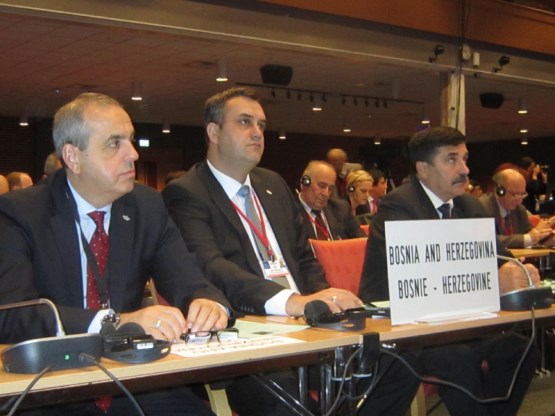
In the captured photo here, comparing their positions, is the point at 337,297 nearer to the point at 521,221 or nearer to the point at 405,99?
the point at 521,221

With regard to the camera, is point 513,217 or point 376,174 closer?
point 513,217

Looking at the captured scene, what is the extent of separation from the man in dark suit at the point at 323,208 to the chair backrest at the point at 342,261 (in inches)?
85.6

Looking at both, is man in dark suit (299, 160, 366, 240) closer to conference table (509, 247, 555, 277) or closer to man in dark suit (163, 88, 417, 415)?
conference table (509, 247, 555, 277)

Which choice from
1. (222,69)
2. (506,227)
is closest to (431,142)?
(506,227)

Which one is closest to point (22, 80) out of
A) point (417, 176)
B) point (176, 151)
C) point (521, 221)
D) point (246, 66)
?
point (246, 66)

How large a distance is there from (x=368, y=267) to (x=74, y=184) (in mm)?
1220

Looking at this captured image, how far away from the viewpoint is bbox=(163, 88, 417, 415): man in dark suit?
90.4 inches

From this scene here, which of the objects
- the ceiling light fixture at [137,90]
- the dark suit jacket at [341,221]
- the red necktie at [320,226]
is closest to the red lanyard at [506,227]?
the dark suit jacket at [341,221]

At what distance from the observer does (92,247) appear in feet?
6.68

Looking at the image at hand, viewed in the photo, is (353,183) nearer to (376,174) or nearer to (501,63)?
(376,174)

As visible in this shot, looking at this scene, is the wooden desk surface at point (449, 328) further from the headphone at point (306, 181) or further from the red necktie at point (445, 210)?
the headphone at point (306, 181)

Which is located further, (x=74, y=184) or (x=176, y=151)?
(x=176, y=151)

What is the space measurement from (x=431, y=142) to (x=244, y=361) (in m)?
1.87

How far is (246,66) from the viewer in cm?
1031
